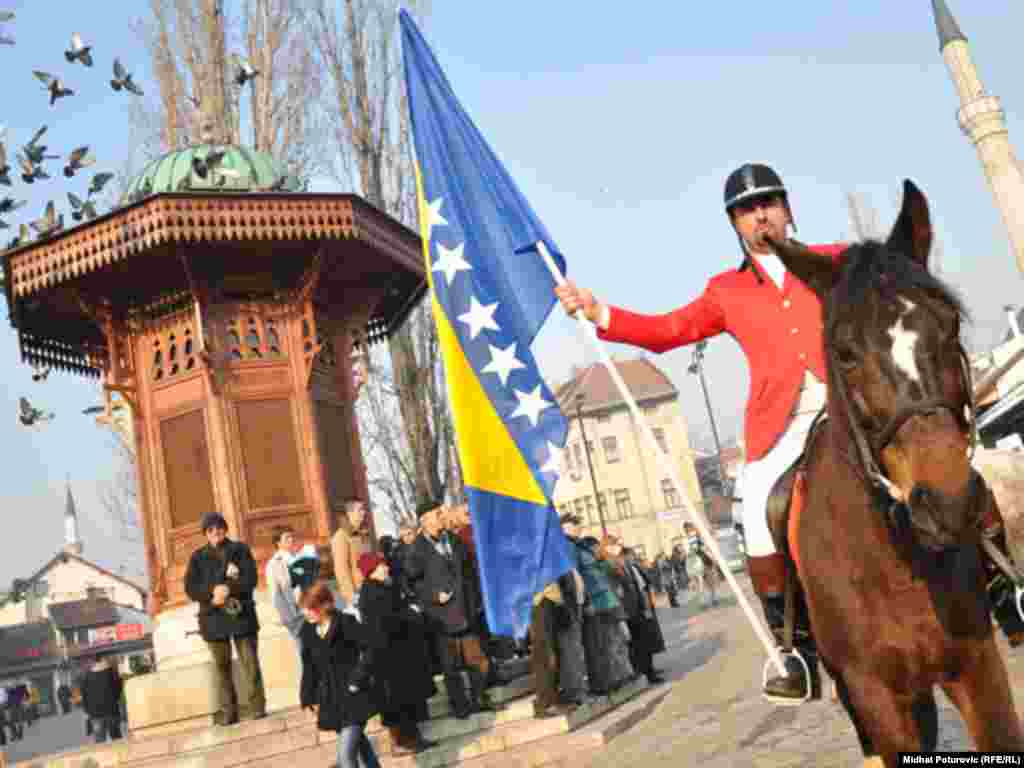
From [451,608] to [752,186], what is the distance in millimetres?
6838

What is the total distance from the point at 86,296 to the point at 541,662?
8097 mm

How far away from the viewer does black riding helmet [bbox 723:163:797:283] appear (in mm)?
4320

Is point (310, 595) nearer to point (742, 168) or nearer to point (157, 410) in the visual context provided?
point (742, 168)

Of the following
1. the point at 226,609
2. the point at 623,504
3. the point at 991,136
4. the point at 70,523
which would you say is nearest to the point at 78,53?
the point at 226,609

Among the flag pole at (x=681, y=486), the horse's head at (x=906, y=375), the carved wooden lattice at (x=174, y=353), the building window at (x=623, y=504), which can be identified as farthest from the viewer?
the building window at (x=623, y=504)

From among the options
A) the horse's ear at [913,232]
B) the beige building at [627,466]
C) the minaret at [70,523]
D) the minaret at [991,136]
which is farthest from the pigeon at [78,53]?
the minaret at [70,523]

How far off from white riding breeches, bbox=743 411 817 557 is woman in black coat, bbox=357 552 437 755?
16.2 feet

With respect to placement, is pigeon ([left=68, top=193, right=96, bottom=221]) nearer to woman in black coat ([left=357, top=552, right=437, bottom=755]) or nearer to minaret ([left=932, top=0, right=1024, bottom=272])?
woman in black coat ([left=357, top=552, right=437, bottom=755])

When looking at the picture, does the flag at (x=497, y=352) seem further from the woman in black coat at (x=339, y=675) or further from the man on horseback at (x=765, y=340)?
the woman in black coat at (x=339, y=675)

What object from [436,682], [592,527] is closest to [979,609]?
[436,682]

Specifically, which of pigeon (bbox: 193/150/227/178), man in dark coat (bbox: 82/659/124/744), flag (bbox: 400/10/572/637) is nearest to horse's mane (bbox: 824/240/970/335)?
flag (bbox: 400/10/572/637)

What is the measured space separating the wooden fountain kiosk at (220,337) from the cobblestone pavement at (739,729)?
4666 mm

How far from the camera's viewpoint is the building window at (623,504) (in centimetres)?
7894

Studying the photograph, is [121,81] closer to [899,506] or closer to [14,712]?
[899,506]
